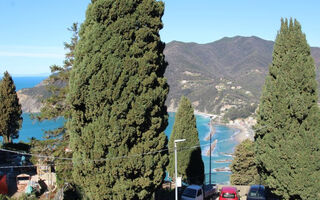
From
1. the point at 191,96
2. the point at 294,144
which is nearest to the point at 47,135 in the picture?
the point at 294,144

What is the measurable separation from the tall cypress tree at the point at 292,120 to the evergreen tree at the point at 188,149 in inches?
461

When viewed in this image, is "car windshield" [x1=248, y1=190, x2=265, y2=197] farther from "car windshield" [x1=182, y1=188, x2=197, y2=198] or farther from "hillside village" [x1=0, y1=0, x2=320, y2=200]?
"hillside village" [x1=0, y1=0, x2=320, y2=200]

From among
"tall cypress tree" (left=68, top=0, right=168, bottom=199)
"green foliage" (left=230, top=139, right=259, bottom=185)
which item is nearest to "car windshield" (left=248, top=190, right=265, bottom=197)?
"tall cypress tree" (left=68, top=0, right=168, bottom=199)

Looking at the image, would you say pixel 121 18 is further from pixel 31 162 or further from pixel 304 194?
pixel 31 162

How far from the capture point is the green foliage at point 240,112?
159 metres

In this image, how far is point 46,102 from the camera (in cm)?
2005

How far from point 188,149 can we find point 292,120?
13.7 m

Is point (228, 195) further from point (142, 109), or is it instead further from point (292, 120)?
point (142, 109)

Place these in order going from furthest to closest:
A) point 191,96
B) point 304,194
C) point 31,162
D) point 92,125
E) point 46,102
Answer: point 191,96
point 31,162
point 46,102
point 304,194
point 92,125

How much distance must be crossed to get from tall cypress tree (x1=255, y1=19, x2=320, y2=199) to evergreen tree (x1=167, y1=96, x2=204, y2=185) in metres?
11.7

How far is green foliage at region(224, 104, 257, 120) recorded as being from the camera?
15865 centimetres

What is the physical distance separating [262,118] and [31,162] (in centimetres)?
1724

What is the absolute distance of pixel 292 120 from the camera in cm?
1184

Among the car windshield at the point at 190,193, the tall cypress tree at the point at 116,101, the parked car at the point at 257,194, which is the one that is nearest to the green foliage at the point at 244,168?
the parked car at the point at 257,194
